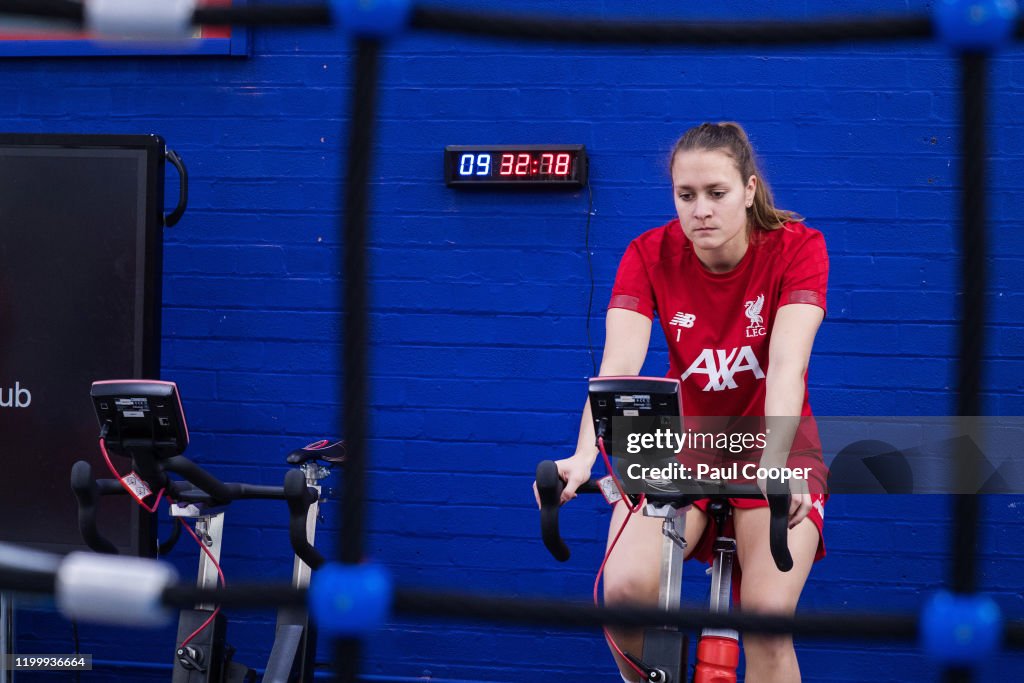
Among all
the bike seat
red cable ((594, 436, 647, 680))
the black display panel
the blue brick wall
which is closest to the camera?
red cable ((594, 436, 647, 680))

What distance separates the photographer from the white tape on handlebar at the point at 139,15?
1.01 metres

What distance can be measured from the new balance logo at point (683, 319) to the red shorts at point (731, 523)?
35 cm

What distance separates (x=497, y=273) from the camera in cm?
321

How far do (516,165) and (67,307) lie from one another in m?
1.30

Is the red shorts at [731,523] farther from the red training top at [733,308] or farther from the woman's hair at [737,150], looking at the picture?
the woman's hair at [737,150]

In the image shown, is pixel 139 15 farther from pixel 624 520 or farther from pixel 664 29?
pixel 624 520

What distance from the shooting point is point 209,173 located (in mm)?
3301

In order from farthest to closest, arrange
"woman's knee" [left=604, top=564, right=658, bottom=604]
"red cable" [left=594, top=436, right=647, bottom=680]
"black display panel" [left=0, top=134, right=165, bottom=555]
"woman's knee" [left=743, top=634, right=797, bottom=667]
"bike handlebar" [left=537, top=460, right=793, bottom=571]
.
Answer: "black display panel" [left=0, top=134, right=165, bottom=555], "woman's knee" [left=604, top=564, right=658, bottom=604], "woman's knee" [left=743, top=634, right=797, bottom=667], "red cable" [left=594, top=436, right=647, bottom=680], "bike handlebar" [left=537, top=460, right=793, bottom=571]

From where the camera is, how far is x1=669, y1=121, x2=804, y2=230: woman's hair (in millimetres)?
2064

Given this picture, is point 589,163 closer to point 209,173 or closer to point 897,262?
point 897,262

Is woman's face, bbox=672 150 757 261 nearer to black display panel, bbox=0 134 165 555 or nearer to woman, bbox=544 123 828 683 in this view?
woman, bbox=544 123 828 683

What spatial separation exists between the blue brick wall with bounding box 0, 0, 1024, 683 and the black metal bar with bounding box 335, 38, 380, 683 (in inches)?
86.0

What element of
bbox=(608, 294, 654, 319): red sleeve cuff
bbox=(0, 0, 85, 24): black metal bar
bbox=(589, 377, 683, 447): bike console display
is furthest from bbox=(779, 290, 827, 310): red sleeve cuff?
bbox=(0, 0, 85, 24): black metal bar

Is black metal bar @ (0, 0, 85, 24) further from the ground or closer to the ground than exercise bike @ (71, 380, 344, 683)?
further from the ground
